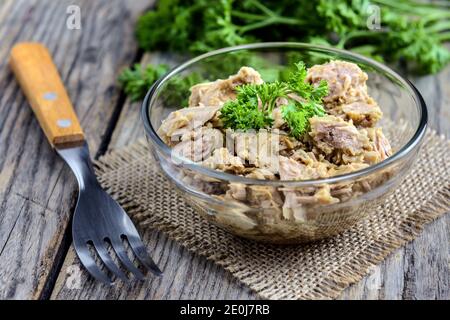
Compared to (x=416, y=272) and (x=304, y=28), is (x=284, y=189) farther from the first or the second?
(x=304, y=28)

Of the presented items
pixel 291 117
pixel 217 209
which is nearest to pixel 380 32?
pixel 291 117

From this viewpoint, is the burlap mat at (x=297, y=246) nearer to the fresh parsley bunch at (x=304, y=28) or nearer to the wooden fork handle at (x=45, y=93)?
the wooden fork handle at (x=45, y=93)

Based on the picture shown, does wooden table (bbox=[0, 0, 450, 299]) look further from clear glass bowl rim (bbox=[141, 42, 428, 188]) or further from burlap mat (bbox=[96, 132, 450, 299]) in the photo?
clear glass bowl rim (bbox=[141, 42, 428, 188])

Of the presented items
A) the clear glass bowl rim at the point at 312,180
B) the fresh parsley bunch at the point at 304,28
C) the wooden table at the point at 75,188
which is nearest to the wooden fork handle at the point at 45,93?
the wooden table at the point at 75,188

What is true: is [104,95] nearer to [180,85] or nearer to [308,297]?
[180,85]

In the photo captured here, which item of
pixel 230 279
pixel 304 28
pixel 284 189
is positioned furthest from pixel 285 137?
pixel 304 28

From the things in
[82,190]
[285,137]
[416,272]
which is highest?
[285,137]

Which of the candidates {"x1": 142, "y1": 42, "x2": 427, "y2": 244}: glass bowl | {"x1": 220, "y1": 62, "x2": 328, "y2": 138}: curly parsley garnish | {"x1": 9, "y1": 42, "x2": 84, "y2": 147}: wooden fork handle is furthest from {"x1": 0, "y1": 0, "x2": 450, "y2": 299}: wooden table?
{"x1": 220, "y1": 62, "x2": 328, "y2": 138}: curly parsley garnish
